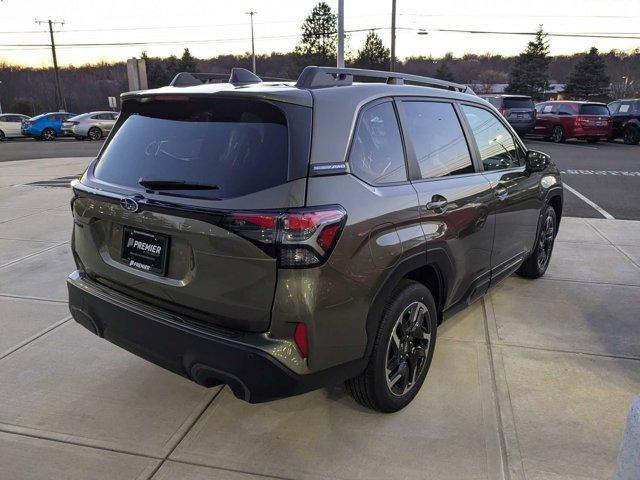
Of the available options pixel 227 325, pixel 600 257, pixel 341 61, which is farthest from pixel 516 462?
pixel 341 61

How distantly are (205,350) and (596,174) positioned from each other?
41.6ft

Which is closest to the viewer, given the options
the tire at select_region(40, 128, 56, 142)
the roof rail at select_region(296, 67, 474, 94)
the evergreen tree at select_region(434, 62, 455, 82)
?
the roof rail at select_region(296, 67, 474, 94)

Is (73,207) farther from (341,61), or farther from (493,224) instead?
(341,61)

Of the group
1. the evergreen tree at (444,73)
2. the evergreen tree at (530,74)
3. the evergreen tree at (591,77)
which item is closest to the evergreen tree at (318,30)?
the evergreen tree at (444,73)

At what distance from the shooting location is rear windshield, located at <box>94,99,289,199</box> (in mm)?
2361

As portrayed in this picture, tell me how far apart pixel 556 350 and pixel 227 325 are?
8.17 feet

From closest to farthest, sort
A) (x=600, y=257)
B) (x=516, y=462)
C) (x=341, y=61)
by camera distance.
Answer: (x=516, y=462) → (x=600, y=257) → (x=341, y=61)

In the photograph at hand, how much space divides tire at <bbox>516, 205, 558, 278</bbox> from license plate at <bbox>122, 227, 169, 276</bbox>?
3502 mm

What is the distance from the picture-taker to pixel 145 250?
260 centimetres

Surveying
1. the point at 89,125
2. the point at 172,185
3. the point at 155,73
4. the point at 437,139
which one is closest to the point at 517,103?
the point at 89,125

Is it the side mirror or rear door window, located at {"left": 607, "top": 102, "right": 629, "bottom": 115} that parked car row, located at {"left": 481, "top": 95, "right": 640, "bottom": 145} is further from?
the side mirror

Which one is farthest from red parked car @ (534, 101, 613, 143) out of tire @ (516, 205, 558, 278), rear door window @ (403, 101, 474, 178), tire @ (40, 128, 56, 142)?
tire @ (40, 128, 56, 142)

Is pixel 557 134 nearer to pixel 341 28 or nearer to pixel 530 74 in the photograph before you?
pixel 341 28

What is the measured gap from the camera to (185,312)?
2.51 metres
